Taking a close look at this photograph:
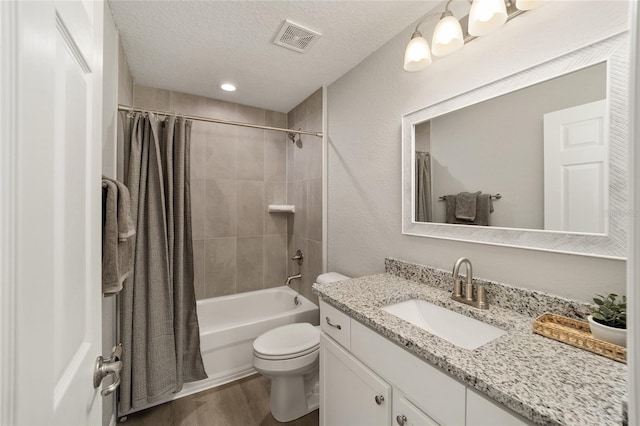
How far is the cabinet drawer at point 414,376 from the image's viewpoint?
0.75 m

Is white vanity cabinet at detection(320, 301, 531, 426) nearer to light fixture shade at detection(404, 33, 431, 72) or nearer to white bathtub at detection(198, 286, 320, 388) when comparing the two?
white bathtub at detection(198, 286, 320, 388)

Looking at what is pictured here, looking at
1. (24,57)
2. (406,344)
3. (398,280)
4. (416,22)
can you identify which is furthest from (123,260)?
(416,22)

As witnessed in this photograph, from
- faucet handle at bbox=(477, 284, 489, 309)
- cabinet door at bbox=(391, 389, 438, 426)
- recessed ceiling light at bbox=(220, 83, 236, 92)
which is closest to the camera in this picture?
cabinet door at bbox=(391, 389, 438, 426)

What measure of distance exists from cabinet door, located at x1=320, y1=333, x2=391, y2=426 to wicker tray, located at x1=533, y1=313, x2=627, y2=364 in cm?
56

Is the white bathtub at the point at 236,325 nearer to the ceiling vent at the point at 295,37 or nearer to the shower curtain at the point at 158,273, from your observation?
the shower curtain at the point at 158,273

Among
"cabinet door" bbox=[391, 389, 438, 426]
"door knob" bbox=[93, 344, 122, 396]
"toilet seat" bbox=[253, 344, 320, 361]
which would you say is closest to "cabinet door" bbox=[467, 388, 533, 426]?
"cabinet door" bbox=[391, 389, 438, 426]

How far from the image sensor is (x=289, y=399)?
1.70m

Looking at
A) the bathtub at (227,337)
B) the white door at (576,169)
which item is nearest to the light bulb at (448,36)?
the white door at (576,169)

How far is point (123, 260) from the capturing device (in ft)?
3.59

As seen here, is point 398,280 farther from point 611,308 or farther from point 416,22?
point 416,22

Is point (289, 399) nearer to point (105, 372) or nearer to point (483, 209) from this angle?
point (105, 372)

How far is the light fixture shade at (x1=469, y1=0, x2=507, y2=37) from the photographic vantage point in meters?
1.03

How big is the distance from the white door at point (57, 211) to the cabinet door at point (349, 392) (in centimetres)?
86

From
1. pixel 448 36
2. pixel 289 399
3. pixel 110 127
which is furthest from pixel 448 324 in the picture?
pixel 110 127
